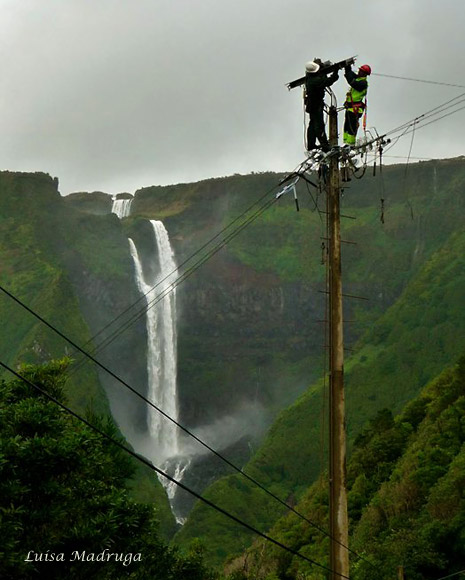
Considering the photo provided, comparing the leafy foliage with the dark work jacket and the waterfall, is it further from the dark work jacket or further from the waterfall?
the waterfall

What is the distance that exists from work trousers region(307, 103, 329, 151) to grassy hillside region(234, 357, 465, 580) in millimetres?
9395

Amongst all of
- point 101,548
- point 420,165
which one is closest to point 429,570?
point 101,548

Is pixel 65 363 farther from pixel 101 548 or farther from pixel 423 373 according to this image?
pixel 423 373

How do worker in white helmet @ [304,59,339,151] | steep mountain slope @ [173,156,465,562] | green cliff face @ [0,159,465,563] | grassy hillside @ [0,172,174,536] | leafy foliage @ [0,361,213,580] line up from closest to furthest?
leafy foliage @ [0,361,213,580], worker in white helmet @ [304,59,339,151], steep mountain slope @ [173,156,465,562], green cliff face @ [0,159,465,563], grassy hillside @ [0,172,174,536]

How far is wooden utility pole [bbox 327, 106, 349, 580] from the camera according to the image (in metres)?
12.3

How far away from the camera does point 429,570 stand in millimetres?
24312

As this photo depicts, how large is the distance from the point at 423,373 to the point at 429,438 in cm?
7194

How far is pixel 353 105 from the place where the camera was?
1421cm

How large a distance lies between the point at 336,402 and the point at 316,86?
6226 millimetres

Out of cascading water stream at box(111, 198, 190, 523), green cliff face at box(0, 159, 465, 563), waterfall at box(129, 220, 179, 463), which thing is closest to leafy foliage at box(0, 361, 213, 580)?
green cliff face at box(0, 159, 465, 563)

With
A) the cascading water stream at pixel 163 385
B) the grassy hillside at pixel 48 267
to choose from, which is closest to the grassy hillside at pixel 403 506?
the grassy hillside at pixel 48 267

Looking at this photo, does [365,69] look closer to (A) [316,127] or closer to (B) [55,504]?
(A) [316,127]

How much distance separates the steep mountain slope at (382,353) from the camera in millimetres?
98500

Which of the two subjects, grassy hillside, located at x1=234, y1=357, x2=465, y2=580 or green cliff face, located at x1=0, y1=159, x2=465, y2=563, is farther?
green cliff face, located at x1=0, y1=159, x2=465, y2=563
